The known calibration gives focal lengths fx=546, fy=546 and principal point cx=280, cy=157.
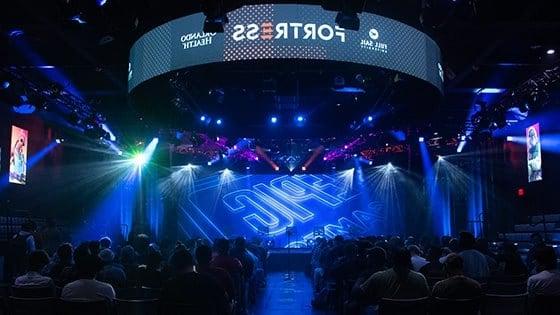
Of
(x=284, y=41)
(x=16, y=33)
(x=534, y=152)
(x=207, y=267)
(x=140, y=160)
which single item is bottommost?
(x=207, y=267)

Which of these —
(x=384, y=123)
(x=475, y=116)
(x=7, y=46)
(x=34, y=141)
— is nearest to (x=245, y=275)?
(x=384, y=123)

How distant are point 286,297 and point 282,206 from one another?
1157 cm

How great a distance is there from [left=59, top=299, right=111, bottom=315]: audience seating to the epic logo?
232cm

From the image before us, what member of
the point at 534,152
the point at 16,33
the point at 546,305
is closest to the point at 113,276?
the point at 546,305

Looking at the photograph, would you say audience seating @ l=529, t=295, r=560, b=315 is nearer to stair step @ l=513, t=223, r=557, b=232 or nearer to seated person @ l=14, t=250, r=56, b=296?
seated person @ l=14, t=250, r=56, b=296

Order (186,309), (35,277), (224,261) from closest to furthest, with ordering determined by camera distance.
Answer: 1. (186,309)
2. (35,277)
3. (224,261)

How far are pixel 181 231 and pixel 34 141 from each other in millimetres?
8280

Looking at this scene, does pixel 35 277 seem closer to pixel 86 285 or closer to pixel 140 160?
pixel 86 285

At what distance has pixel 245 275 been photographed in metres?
8.73

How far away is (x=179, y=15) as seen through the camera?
662 cm

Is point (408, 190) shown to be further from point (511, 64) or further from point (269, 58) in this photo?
point (269, 58)

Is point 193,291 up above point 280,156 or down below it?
below

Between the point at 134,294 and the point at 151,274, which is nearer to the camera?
the point at 134,294

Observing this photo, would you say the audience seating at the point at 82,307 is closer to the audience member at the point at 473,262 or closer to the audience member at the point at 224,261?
the audience member at the point at 224,261
